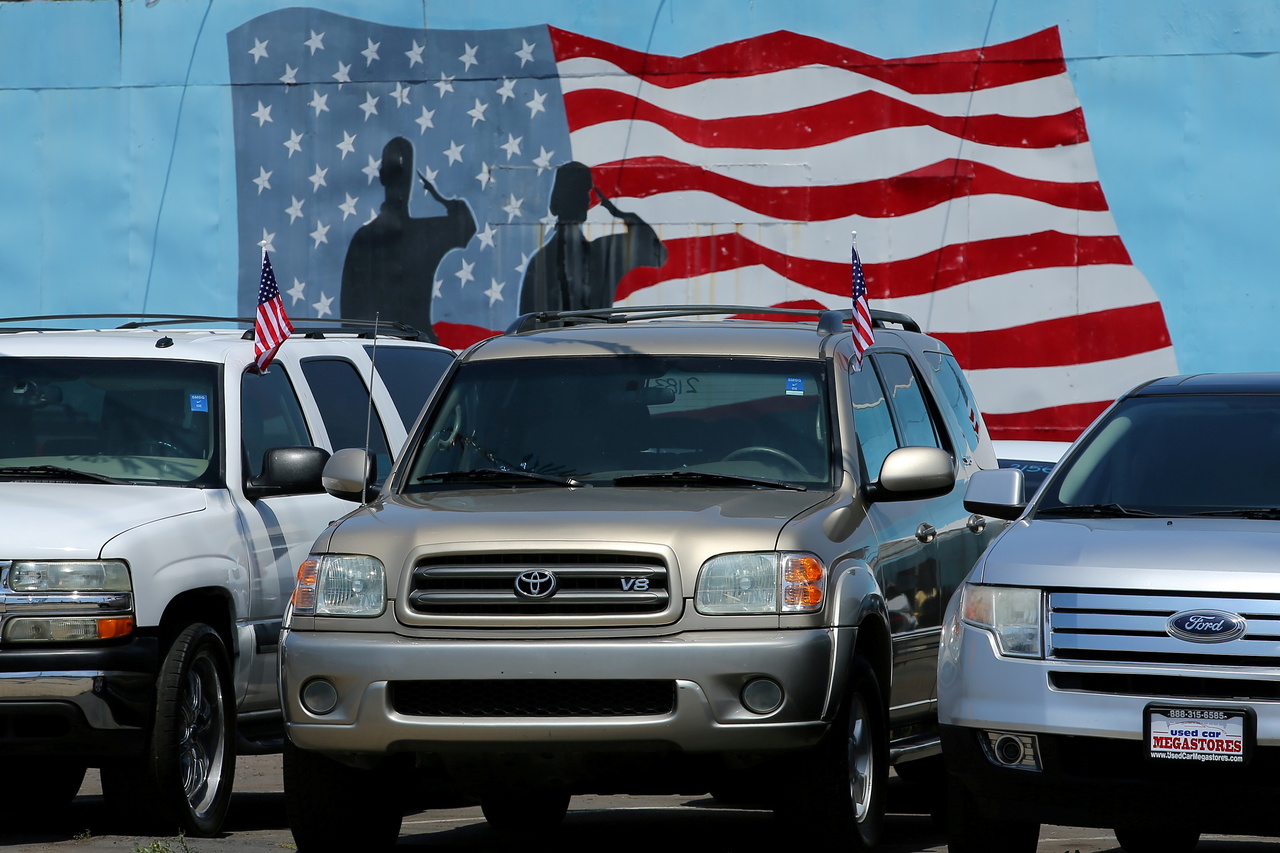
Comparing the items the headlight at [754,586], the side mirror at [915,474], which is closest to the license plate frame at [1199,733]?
the headlight at [754,586]

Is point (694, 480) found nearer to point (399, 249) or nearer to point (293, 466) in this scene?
point (293, 466)

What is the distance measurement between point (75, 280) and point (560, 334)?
10845mm

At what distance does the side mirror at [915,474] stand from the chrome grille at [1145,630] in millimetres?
1054

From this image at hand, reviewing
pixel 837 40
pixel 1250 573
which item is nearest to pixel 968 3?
pixel 837 40

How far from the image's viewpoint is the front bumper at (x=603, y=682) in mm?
6016

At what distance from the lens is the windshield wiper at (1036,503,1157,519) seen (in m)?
6.45

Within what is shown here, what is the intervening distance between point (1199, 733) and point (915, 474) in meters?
1.61

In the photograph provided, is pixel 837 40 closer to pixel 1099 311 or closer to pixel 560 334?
pixel 1099 311

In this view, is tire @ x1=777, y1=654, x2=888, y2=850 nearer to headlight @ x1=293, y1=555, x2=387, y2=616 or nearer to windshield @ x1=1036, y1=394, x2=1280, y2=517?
windshield @ x1=1036, y1=394, x2=1280, y2=517

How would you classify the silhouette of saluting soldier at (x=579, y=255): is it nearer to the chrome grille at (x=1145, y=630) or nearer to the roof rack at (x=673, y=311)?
the roof rack at (x=673, y=311)

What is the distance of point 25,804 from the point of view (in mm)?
8680

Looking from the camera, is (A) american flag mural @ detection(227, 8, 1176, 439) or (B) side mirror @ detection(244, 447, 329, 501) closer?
(B) side mirror @ detection(244, 447, 329, 501)

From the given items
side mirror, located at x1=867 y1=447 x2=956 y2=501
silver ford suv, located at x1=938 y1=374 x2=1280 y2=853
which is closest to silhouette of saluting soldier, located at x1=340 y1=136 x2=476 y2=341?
side mirror, located at x1=867 y1=447 x2=956 y2=501

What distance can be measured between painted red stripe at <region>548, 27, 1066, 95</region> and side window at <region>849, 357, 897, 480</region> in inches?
338
